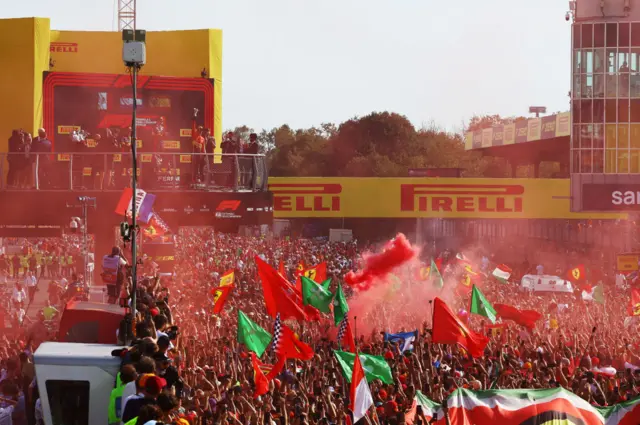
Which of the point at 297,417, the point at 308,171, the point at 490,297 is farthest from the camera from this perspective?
the point at 308,171

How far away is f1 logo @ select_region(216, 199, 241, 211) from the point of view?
73.2ft

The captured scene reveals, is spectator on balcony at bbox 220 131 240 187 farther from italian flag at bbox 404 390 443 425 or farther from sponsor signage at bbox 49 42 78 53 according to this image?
italian flag at bbox 404 390 443 425

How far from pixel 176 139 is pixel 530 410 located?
1622 cm

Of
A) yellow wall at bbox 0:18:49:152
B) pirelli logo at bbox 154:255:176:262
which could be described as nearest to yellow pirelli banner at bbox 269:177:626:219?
pirelli logo at bbox 154:255:176:262

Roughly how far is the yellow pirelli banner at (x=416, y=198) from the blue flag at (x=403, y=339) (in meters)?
32.3

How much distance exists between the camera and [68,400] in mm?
10227

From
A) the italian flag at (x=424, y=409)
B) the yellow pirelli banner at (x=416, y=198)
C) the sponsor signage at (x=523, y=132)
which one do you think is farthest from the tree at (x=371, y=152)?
the italian flag at (x=424, y=409)

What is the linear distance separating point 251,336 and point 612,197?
27361 mm

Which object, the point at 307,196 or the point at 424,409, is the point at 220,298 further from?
the point at 307,196

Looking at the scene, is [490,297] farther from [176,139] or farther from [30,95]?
[30,95]

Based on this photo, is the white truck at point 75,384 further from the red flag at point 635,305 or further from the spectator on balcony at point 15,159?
the red flag at point 635,305

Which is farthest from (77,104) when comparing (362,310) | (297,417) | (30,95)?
(297,417)

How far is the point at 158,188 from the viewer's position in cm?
2223

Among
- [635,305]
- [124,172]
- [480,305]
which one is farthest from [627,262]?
[124,172]
